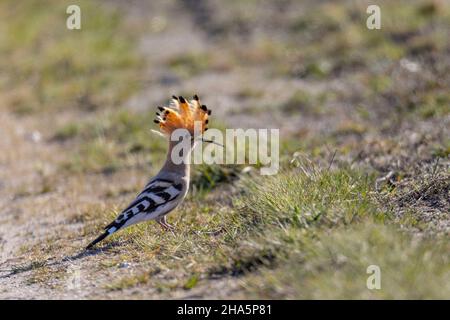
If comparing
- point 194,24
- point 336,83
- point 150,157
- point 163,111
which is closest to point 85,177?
point 150,157

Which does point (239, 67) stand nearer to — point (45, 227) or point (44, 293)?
point (45, 227)

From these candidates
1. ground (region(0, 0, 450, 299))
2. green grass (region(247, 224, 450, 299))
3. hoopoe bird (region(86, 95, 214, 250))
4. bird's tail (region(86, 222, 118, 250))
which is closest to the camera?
green grass (region(247, 224, 450, 299))

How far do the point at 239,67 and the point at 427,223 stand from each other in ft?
28.6

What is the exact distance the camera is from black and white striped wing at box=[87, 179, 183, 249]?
5.56 meters

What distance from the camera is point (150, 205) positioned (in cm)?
572

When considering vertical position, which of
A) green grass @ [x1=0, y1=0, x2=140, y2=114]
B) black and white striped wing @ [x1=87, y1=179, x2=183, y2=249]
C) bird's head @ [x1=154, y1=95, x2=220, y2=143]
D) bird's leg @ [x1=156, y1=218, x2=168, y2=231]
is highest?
green grass @ [x1=0, y1=0, x2=140, y2=114]

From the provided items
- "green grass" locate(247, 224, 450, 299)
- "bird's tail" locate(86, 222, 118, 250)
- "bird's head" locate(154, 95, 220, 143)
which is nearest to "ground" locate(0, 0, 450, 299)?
"green grass" locate(247, 224, 450, 299)

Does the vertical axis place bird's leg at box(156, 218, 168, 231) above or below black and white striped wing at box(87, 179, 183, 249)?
below

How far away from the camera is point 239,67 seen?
13609 mm

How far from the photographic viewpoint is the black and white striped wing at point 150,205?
5.56 metres

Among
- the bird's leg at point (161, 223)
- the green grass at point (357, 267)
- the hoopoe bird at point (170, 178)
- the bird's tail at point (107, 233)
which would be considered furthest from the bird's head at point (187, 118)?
the green grass at point (357, 267)

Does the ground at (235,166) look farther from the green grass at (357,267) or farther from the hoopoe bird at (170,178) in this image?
the hoopoe bird at (170,178)

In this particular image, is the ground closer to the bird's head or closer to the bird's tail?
the bird's tail

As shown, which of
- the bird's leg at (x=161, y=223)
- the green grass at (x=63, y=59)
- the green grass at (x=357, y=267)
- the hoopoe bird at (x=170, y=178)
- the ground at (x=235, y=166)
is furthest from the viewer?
the green grass at (x=63, y=59)
